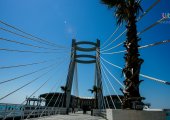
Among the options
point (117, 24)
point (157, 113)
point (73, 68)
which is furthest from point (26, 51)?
point (73, 68)

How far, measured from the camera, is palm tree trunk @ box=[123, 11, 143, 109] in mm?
6230

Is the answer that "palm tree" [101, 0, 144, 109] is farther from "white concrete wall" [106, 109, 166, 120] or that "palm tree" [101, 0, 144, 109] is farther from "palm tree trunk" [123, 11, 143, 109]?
"white concrete wall" [106, 109, 166, 120]

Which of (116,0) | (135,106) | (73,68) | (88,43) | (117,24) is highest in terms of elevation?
(88,43)

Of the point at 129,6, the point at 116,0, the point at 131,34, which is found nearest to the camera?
the point at 131,34

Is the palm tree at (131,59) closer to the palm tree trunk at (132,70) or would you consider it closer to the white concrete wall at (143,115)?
the palm tree trunk at (132,70)

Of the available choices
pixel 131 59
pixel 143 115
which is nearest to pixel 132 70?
pixel 131 59

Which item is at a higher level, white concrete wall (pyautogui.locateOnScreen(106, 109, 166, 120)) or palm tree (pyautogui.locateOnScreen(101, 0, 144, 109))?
palm tree (pyautogui.locateOnScreen(101, 0, 144, 109))

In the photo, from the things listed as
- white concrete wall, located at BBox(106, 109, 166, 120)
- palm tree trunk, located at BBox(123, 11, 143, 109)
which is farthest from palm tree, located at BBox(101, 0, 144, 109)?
white concrete wall, located at BBox(106, 109, 166, 120)

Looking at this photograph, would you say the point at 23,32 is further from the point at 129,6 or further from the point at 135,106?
the point at 135,106

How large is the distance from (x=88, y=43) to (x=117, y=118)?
29.3m

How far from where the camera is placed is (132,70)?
6367mm

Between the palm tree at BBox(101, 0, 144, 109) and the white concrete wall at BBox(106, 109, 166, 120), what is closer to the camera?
the white concrete wall at BBox(106, 109, 166, 120)

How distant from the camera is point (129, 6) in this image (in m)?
7.64

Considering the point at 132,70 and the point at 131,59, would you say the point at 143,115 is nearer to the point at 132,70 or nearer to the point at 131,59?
the point at 132,70
